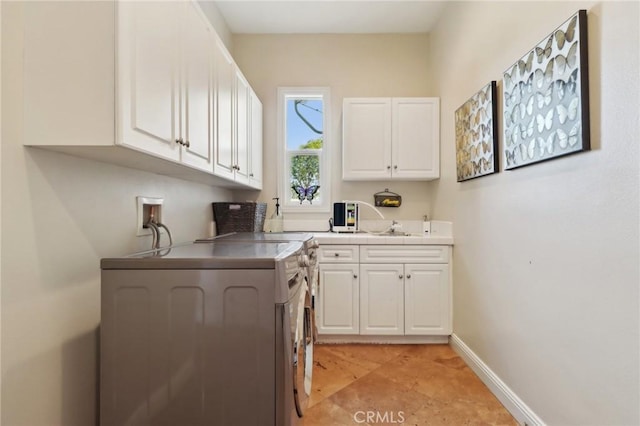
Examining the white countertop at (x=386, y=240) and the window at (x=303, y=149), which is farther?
the window at (x=303, y=149)

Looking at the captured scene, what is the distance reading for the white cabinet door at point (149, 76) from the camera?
38.1 inches

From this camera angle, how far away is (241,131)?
7.63 feet

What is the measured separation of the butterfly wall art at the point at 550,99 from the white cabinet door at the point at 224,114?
1646mm

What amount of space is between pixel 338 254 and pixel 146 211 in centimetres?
150

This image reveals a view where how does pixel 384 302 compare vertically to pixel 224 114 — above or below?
below

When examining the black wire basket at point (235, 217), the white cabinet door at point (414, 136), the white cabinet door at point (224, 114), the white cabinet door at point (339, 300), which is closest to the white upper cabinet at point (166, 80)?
the white cabinet door at point (224, 114)

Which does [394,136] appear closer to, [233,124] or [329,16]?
[329,16]

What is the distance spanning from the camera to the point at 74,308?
114 cm

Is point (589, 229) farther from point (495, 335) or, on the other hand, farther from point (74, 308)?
point (74, 308)

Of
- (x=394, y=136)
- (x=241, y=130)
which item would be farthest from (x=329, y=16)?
(x=241, y=130)

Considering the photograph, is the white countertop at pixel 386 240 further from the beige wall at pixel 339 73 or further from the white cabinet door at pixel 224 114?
the white cabinet door at pixel 224 114

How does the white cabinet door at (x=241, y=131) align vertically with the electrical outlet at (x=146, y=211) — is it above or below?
above

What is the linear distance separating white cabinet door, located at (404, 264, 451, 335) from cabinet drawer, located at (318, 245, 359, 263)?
456 mm

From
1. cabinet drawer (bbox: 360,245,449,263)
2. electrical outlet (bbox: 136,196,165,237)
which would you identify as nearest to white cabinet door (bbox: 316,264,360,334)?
cabinet drawer (bbox: 360,245,449,263)
